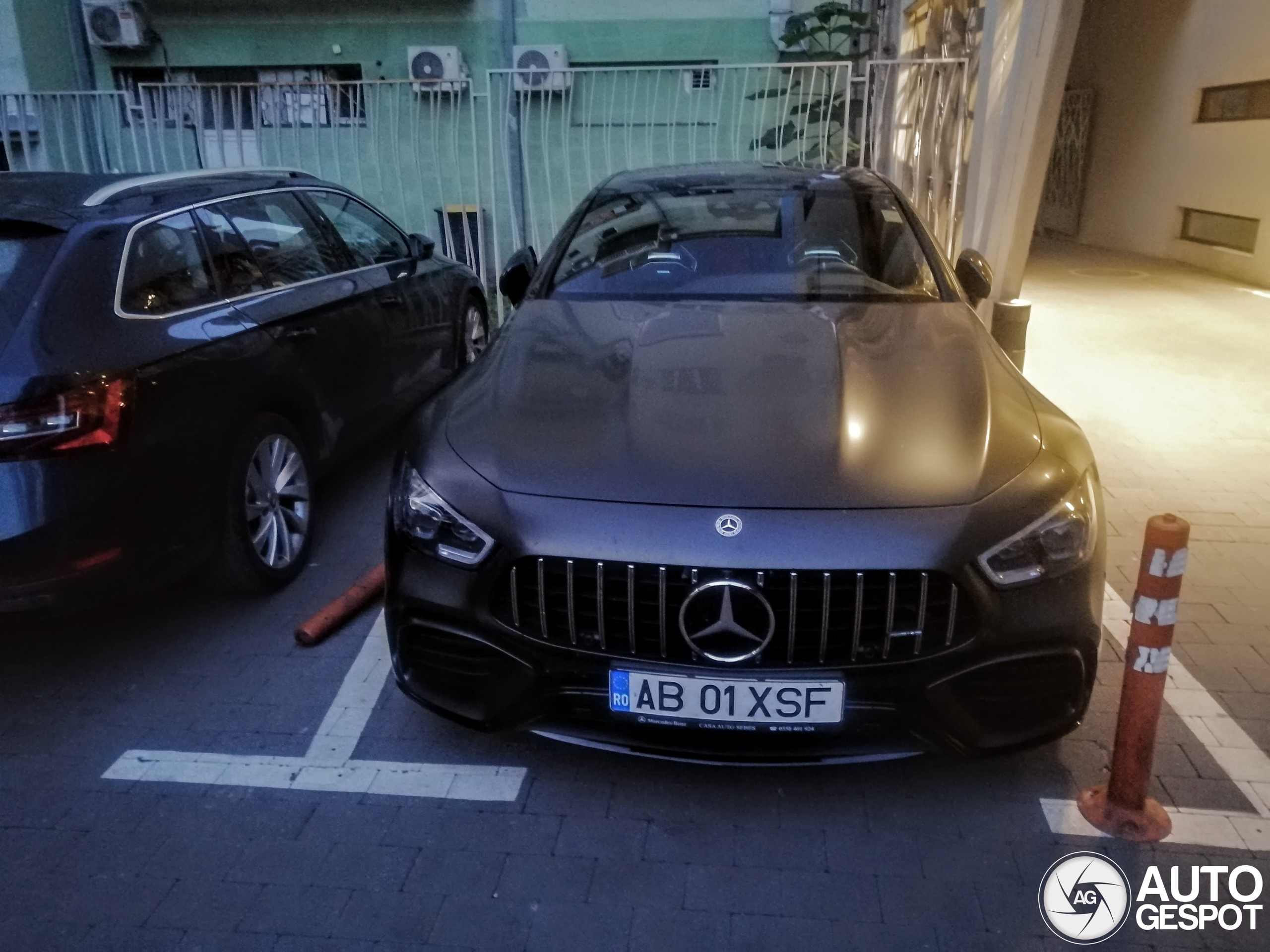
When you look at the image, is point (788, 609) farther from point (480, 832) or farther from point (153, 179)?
point (153, 179)

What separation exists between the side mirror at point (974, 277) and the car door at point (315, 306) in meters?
2.65

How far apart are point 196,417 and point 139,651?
2.98 feet

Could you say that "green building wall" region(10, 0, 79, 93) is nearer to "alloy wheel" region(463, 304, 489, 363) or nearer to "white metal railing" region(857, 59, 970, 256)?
"alloy wheel" region(463, 304, 489, 363)

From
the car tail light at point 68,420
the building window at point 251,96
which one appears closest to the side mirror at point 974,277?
the car tail light at point 68,420

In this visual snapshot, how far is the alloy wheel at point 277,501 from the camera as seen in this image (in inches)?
151

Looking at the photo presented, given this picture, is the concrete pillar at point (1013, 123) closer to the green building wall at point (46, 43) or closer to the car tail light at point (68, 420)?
the car tail light at point (68, 420)

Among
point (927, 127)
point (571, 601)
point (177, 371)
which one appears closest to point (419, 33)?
point (927, 127)

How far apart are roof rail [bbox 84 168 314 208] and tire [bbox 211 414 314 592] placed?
950 mm

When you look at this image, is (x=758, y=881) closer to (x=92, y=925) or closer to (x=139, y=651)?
(x=92, y=925)

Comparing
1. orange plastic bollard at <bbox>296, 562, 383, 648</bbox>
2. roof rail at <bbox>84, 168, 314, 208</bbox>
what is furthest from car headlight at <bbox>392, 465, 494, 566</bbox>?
roof rail at <bbox>84, 168, 314, 208</bbox>

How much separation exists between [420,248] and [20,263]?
250 centimetres

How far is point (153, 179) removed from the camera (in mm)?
4066

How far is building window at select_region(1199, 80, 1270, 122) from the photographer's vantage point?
10680 mm

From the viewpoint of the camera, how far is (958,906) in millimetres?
2381
